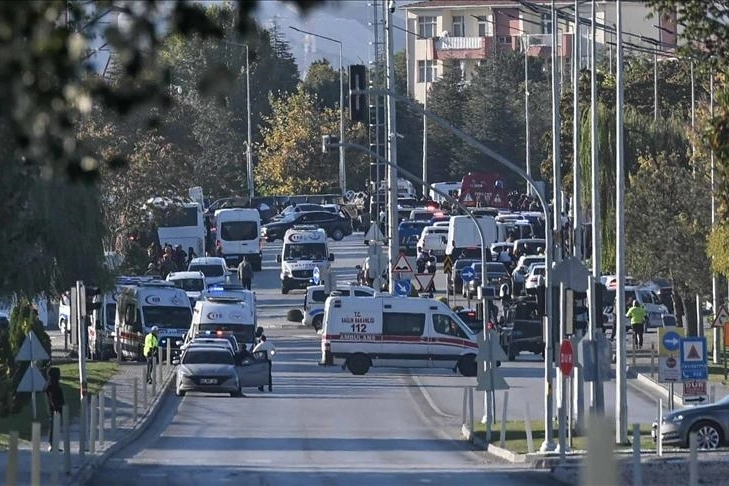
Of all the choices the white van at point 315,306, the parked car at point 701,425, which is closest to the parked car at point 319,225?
the white van at point 315,306

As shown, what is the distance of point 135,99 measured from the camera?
6652mm

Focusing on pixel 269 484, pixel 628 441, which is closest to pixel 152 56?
pixel 269 484

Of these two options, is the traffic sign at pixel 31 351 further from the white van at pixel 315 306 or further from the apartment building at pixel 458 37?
the apartment building at pixel 458 37

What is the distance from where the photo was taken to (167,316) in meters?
52.0

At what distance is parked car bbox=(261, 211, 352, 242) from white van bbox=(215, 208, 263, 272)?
1278cm

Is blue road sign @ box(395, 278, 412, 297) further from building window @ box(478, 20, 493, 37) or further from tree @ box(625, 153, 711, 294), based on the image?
building window @ box(478, 20, 493, 37)

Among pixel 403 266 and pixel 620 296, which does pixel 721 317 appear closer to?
pixel 620 296

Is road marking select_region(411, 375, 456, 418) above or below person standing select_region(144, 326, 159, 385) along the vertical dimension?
below

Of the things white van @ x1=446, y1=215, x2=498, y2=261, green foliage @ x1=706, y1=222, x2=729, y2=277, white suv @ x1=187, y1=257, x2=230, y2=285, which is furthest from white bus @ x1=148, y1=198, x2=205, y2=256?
green foliage @ x1=706, y1=222, x2=729, y2=277

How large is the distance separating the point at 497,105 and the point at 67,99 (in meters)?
111

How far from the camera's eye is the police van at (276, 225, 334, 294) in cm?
7306

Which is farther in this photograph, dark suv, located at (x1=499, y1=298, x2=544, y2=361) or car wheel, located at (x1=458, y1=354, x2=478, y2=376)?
dark suv, located at (x1=499, y1=298, x2=544, y2=361)

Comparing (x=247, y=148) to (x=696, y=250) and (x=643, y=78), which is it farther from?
(x=696, y=250)

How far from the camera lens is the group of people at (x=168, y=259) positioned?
228ft
